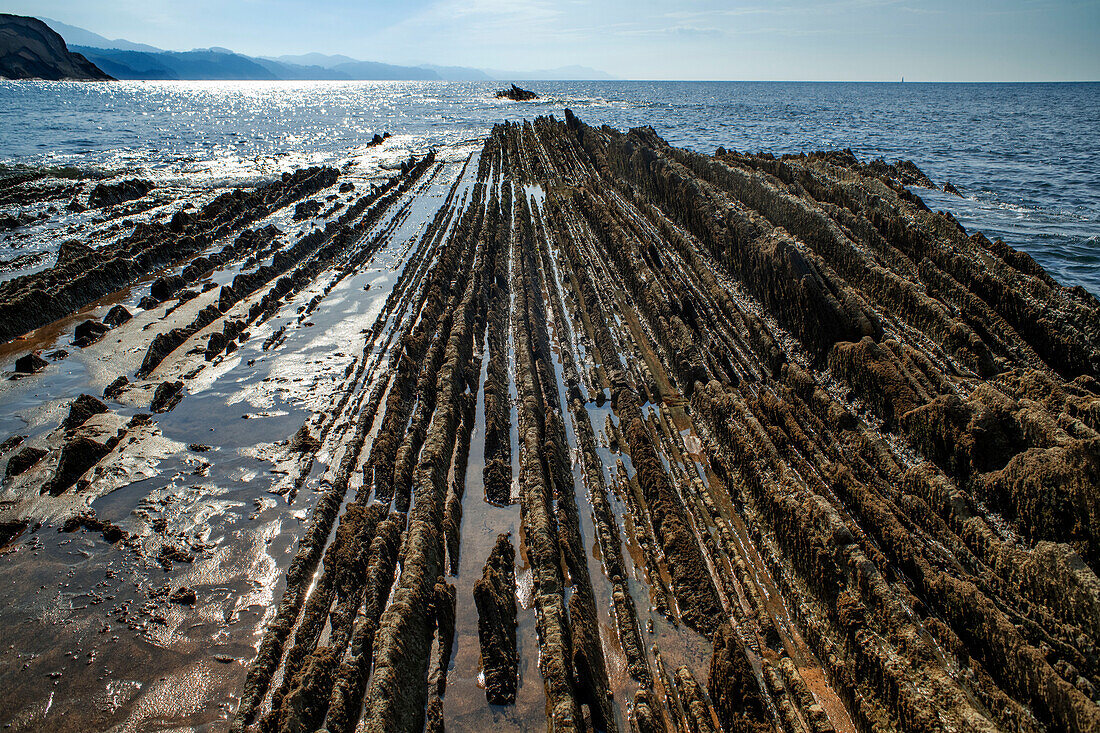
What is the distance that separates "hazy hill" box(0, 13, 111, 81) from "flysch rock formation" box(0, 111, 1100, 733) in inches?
6349

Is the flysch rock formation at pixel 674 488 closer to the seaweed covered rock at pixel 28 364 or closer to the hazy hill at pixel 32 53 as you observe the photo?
the seaweed covered rock at pixel 28 364

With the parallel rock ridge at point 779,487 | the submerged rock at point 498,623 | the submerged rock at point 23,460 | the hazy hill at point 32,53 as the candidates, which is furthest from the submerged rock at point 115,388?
the hazy hill at point 32,53

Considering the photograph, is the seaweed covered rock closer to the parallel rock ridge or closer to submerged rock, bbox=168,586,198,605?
the parallel rock ridge

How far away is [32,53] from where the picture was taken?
120m

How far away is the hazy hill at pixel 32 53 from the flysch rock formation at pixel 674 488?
16125 cm

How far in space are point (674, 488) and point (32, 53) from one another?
18045 centimetres

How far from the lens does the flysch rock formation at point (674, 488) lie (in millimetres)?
4598

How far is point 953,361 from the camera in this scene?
8.42 m

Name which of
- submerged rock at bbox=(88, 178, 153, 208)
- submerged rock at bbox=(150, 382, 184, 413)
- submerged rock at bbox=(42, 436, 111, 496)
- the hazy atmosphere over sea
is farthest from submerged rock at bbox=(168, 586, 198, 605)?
submerged rock at bbox=(88, 178, 153, 208)

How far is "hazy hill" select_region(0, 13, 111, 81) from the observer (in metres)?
115

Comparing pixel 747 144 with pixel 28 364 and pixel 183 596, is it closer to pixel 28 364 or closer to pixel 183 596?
pixel 28 364

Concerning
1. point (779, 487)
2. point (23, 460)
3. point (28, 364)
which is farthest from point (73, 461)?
point (779, 487)

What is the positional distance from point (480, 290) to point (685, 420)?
20.8 feet

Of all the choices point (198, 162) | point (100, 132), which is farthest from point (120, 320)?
point (100, 132)
